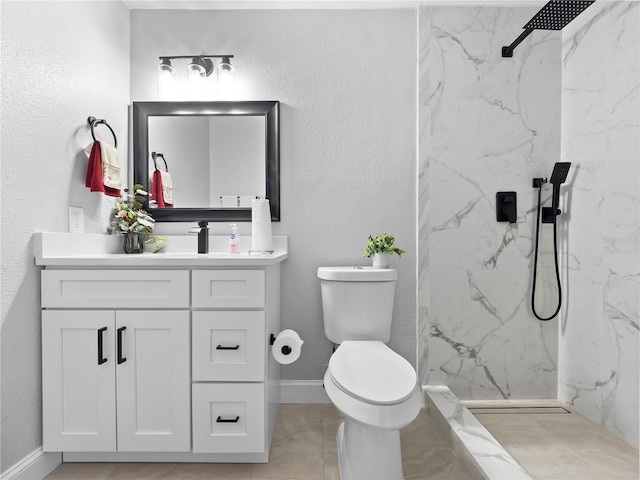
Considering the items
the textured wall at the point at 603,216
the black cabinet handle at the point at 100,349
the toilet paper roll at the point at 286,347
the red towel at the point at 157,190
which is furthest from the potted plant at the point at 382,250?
the black cabinet handle at the point at 100,349

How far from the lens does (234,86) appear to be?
6.93 ft

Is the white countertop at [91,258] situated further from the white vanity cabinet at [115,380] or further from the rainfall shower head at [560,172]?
the rainfall shower head at [560,172]

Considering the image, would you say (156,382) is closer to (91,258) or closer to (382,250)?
(91,258)

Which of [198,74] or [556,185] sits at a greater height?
[198,74]

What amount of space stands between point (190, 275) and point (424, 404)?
1396 millimetres

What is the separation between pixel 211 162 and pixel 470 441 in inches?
69.6

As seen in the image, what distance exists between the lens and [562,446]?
1614 mm

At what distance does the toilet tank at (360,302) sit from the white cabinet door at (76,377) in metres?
0.94

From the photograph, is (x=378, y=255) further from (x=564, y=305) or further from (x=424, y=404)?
(x=564, y=305)

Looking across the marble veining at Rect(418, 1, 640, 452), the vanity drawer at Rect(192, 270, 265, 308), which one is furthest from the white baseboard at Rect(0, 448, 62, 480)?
the marble veining at Rect(418, 1, 640, 452)

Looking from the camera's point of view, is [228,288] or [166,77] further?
[166,77]

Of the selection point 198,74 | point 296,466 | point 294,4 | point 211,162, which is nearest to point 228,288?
point 296,466

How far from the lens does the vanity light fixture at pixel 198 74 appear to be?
2062 mm

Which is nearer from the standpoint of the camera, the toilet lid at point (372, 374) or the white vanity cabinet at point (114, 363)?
the toilet lid at point (372, 374)
